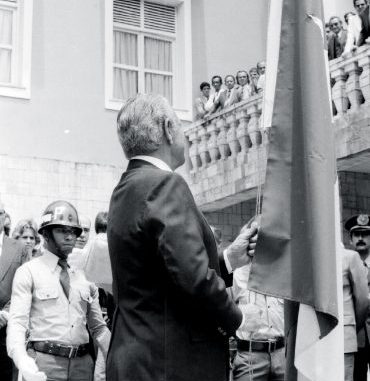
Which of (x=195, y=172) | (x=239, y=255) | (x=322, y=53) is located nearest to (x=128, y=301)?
(x=239, y=255)

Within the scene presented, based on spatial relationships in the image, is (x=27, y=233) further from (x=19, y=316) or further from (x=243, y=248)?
(x=243, y=248)

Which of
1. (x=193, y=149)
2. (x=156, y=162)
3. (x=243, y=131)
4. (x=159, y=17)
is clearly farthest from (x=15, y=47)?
(x=156, y=162)

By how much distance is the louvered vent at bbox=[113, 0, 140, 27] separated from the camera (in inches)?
615

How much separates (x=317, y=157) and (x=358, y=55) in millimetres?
7591

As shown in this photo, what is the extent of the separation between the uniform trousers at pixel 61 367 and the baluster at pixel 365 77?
6681 millimetres

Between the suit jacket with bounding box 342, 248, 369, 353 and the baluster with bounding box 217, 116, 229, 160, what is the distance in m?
6.77

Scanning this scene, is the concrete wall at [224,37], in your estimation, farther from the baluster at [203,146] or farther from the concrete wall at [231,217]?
the concrete wall at [231,217]

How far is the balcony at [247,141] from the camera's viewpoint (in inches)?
447

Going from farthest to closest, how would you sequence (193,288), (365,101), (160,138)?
(365,101) < (160,138) < (193,288)

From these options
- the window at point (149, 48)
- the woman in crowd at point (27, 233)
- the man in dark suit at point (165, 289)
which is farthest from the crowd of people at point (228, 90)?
the man in dark suit at point (165, 289)

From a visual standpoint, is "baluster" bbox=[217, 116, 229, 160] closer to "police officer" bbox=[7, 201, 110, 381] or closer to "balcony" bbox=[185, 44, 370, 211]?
"balcony" bbox=[185, 44, 370, 211]

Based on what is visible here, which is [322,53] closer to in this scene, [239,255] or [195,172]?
[239,255]

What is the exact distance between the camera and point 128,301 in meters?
3.32

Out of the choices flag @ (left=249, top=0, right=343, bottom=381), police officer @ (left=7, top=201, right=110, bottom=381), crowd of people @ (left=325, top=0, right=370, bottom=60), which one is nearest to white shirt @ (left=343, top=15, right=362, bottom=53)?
crowd of people @ (left=325, top=0, right=370, bottom=60)
